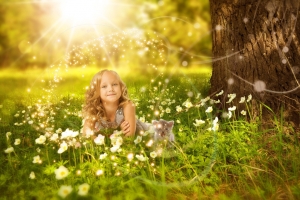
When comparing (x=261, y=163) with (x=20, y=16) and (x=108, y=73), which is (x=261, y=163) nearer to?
→ (x=108, y=73)

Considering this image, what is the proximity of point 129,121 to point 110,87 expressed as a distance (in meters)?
0.38

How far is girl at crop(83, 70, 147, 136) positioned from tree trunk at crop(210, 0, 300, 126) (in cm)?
111

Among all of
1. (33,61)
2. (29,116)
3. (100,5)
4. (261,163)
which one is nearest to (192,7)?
(100,5)

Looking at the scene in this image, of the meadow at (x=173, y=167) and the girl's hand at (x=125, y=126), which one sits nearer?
the meadow at (x=173, y=167)

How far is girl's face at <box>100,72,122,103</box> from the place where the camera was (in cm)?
377

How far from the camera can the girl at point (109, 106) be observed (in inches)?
148

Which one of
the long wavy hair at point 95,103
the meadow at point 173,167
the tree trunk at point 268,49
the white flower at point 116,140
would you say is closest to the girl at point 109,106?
the long wavy hair at point 95,103

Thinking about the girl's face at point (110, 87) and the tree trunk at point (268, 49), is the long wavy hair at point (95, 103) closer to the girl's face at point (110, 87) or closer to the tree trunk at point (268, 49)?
the girl's face at point (110, 87)

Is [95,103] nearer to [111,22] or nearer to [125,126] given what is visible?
[125,126]

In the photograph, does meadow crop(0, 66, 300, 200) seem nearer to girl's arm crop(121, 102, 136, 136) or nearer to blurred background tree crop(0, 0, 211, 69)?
girl's arm crop(121, 102, 136, 136)

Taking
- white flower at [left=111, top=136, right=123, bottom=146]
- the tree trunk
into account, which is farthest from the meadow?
the tree trunk

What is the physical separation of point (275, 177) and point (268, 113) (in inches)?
36.8

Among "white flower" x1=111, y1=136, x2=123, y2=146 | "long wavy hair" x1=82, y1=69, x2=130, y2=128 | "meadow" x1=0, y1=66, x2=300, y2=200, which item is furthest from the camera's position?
"long wavy hair" x1=82, y1=69, x2=130, y2=128

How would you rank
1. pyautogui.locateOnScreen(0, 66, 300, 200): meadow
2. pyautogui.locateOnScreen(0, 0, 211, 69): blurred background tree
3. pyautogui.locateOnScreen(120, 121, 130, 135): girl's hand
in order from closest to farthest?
pyautogui.locateOnScreen(0, 66, 300, 200): meadow
pyautogui.locateOnScreen(120, 121, 130, 135): girl's hand
pyautogui.locateOnScreen(0, 0, 211, 69): blurred background tree
